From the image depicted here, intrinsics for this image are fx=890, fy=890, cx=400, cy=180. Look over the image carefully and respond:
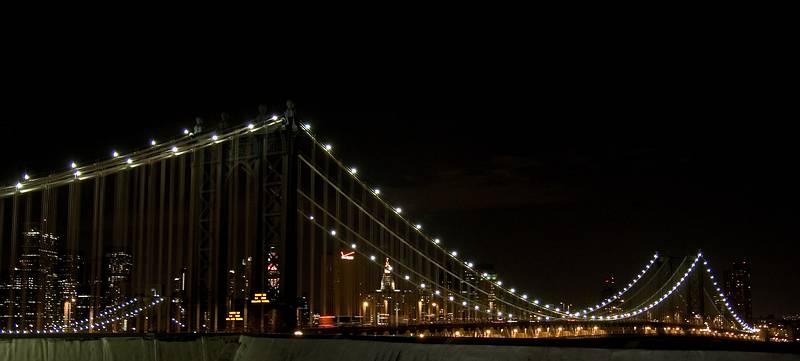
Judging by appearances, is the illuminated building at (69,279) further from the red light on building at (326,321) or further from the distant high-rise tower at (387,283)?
the distant high-rise tower at (387,283)

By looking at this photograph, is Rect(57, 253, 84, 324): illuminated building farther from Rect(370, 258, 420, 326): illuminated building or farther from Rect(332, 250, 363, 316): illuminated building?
Rect(370, 258, 420, 326): illuminated building

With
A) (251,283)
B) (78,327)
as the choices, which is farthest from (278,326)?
(78,327)

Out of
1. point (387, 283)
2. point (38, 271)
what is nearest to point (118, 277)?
point (38, 271)

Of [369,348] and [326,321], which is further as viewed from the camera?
[326,321]

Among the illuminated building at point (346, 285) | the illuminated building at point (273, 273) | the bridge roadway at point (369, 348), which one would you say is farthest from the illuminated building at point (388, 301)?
the bridge roadway at point (369, 348)

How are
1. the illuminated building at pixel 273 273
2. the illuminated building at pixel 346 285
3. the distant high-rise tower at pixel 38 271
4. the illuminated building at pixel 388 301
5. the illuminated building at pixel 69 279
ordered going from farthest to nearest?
the illuminated building at pixel 388 301, the illuminated building at pixel 346 285, the illuminated building at pixel 69 279, the distant high-rise tower at pixel 38 271, the illuminated building at pixel 273 273

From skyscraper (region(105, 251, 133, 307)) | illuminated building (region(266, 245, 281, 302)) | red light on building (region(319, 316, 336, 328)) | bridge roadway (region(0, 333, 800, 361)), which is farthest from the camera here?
red light on building (region(319, 316, 336, 328))

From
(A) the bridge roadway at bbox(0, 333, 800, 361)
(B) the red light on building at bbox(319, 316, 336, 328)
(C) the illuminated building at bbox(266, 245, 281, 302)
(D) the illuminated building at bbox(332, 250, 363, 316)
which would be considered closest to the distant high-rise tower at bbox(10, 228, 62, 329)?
(C) the illuminated building at bbox(266, 245, 281, 302)

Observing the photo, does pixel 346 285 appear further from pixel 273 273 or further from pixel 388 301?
pixel 273 273

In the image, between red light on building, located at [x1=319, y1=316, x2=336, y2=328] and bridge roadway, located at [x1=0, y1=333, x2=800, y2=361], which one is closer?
bridge roadway, located at [x1=0, y1=333, x2=800, y2=361]

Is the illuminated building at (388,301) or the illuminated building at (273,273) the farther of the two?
the illuminated building at (388,301)

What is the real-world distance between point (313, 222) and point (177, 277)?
277 inches

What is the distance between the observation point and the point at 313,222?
38656 millimetres

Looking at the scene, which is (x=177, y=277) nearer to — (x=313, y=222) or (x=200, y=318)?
(x=200, y=318)
